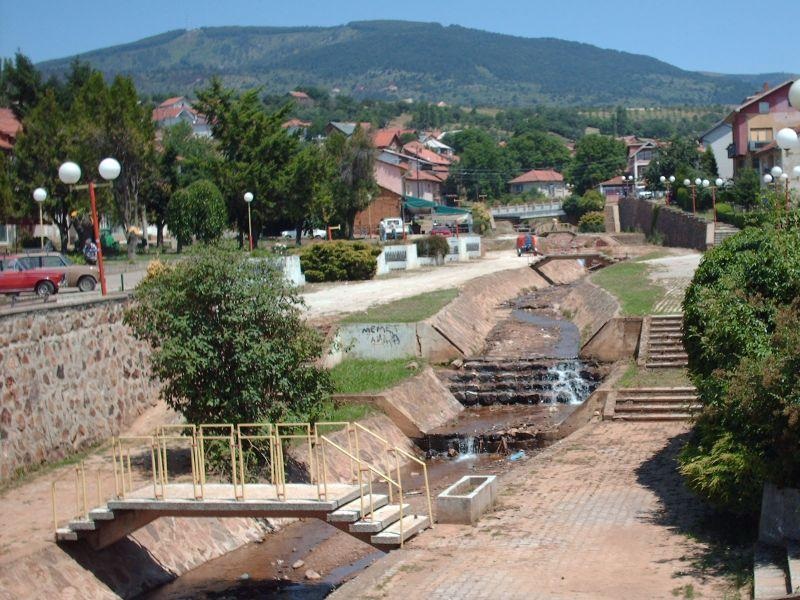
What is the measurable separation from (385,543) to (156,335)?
7.59 meters

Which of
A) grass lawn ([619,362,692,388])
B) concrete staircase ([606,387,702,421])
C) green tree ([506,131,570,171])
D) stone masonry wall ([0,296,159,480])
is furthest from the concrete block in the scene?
green tree ([506,131,570,171])

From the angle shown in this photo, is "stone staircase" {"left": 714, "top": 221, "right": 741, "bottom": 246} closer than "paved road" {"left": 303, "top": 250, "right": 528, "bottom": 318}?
No

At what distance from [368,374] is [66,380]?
11553 millimetres

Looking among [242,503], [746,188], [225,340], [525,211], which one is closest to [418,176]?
[525,211]

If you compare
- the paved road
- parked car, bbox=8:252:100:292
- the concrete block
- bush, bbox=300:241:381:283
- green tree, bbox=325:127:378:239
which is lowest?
the concrete block

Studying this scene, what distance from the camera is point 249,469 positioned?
2338cm

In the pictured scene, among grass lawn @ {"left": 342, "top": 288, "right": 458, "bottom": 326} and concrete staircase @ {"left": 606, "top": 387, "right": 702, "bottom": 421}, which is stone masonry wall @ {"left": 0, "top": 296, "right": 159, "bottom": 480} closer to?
grass lawn @ {"left": 342, "top": 288, "right": 458, "bottom": 326}

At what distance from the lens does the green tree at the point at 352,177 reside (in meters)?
73.3

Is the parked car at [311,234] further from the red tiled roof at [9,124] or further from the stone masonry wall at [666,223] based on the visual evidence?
the stone masonry wall at [666,223]

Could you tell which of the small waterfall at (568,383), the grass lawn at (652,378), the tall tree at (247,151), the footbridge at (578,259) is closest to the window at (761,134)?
the footbridge at (578,259)

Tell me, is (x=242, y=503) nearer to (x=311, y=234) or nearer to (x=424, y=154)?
(x=311, y=234)

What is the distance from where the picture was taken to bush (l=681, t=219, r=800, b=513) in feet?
51.9

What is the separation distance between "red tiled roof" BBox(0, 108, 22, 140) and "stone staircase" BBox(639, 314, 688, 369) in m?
44.1

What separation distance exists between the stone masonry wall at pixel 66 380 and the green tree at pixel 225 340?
6.84 ft
